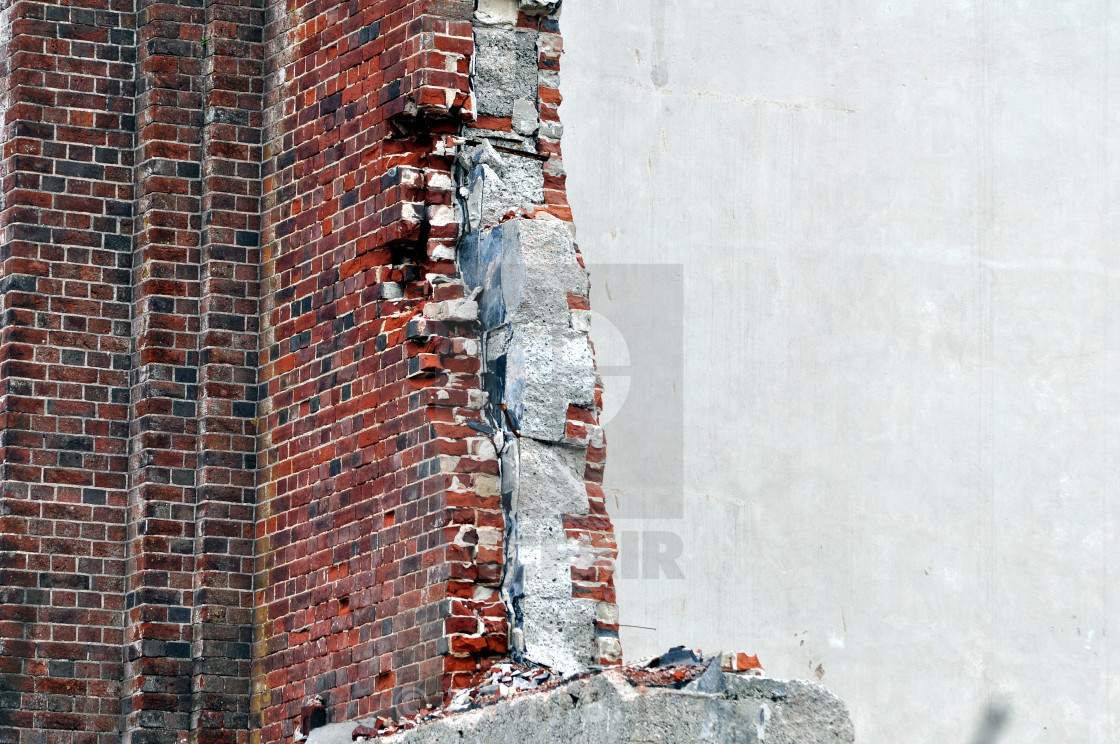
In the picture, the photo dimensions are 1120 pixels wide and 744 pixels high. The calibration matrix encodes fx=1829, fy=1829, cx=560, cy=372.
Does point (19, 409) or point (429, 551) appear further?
point (19, 409)

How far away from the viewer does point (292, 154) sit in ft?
27.0

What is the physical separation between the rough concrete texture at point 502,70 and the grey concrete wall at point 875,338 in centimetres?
1017

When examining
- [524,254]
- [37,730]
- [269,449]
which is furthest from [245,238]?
[37,730]

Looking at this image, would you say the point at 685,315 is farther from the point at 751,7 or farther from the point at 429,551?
the point at 429,551

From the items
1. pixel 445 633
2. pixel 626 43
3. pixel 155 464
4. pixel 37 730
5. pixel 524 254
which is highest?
pixel 626 43

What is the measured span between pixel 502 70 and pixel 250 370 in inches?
72.2

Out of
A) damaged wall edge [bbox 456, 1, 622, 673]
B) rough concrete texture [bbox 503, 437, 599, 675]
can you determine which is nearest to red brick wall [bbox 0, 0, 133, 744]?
damaged wall edge [bbox 456, 1, 622, 673]

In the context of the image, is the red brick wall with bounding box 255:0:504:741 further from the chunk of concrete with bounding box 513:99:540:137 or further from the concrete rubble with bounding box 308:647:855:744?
the concrete rubble with bounding box 308:647:855:744

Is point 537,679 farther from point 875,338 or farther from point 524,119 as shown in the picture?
point 875,338

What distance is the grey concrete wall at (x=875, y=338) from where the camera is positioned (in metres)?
18.0

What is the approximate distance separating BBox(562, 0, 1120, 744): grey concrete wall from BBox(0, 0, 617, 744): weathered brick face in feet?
31.3

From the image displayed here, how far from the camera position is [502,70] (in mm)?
7645

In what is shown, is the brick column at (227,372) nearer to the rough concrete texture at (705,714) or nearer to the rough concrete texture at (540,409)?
the rough concrete texture at (540,409)

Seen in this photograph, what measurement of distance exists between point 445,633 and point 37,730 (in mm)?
2177
